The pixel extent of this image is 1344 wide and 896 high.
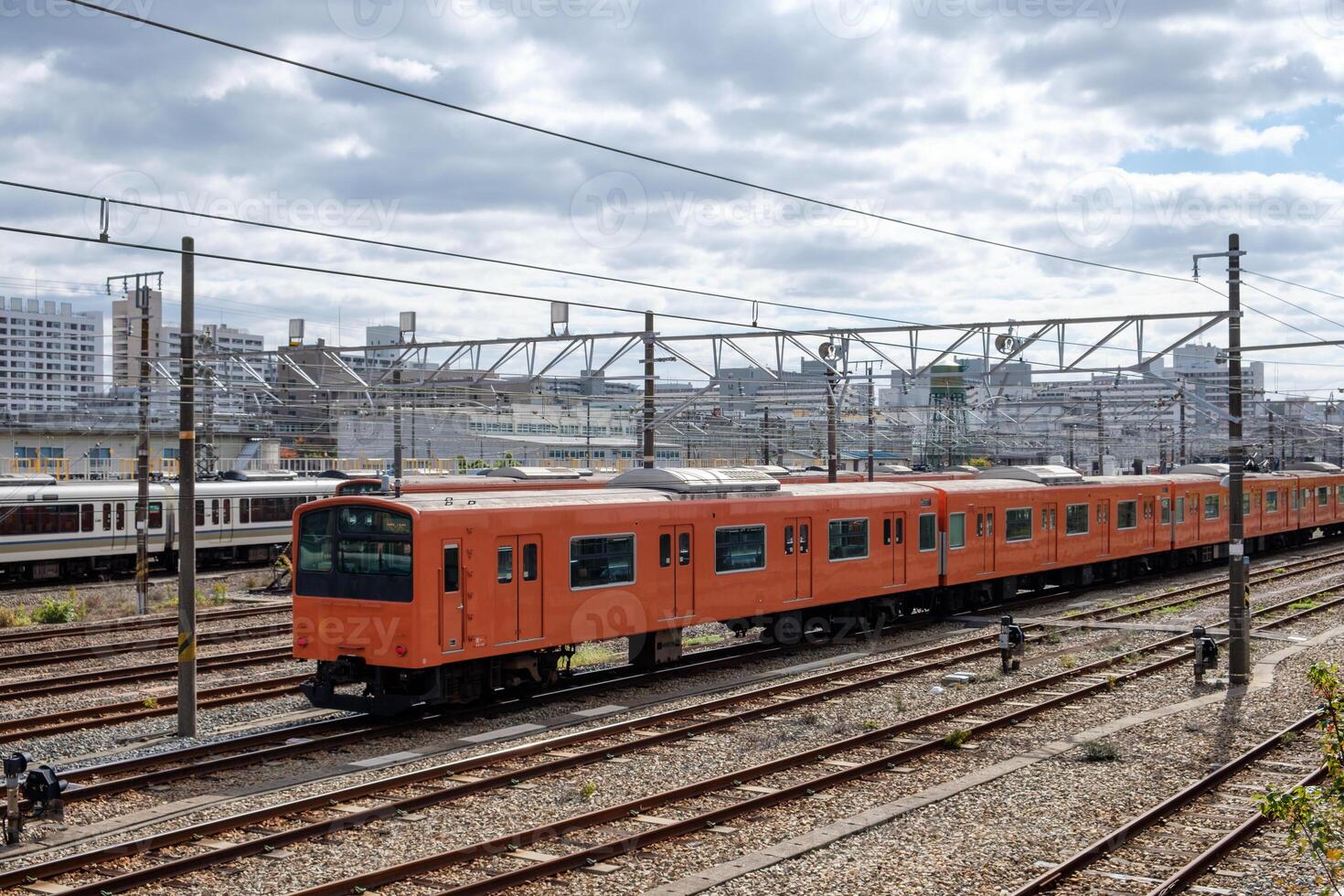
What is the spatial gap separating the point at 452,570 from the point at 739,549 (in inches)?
216

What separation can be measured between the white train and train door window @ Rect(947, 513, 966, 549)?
63.3ft

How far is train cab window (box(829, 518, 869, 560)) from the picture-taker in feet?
66.3

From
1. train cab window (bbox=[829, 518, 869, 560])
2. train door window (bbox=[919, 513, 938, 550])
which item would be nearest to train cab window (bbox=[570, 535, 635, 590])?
train cab window (bbox=[829, 518, 869, 560])

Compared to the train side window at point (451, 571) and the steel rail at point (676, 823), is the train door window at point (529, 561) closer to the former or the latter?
the train side window at point (451, 571)

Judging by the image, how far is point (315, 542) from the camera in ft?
48.2

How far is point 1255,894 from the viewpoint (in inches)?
345

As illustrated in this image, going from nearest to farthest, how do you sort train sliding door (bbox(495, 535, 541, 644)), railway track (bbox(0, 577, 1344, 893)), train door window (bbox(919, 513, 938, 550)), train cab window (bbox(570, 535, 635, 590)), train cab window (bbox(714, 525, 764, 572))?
1. railway track (bbox(0, 577, 1344, 893))
2. train sliding door (bbox(495, 535, 541, 644))
3. train cab window (bbox(570, 535, 635, 590))
4. train cab window (bbox(714, 525, 764, 572))
5. train door window (bbox(919, 513, 938, 550))

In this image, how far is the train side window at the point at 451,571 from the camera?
13906 mm

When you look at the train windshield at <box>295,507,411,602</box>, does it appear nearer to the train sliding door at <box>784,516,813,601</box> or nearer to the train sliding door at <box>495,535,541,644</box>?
the train sliding door at <box>495,535,541,644</box>

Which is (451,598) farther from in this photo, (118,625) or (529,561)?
(118,625)

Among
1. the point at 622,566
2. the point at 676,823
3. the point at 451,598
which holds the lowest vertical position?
the point at 676,823

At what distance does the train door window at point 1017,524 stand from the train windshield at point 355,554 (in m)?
14.7

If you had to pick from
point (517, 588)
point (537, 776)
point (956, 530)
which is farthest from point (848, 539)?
point (537, 776)

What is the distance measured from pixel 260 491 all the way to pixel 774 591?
20.7 m
